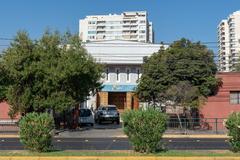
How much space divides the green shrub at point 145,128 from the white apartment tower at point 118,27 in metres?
105

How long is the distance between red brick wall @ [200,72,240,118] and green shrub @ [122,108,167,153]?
26.3m

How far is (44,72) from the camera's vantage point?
3634 centimetres

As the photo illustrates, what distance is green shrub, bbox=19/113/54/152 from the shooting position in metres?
18.5

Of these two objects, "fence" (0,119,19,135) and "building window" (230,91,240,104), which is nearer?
"fence" (0,119,19,135)

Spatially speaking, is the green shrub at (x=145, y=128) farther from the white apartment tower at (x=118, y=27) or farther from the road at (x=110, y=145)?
the white apartment tower at (x=118, y=27)

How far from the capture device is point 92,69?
38719mm

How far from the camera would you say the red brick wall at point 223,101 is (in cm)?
4425

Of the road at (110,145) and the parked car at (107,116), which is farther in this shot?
the parked car at (107,116)

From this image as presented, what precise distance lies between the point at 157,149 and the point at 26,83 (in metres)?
20.0

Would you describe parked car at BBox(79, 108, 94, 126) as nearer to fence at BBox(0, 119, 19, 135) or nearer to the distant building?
fence at BBox(0, 119, 19, 135)

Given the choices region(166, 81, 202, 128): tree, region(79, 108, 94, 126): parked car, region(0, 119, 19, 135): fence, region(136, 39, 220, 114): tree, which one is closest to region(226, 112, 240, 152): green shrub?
region(166, 81, 202, 128): tree

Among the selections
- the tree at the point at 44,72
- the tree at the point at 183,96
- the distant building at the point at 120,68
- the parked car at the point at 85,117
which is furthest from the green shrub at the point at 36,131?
the distant building at the point at 120,68

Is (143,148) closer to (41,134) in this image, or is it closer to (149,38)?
(41,134)

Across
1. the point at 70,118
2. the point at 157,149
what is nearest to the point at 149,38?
the point at 70,118
